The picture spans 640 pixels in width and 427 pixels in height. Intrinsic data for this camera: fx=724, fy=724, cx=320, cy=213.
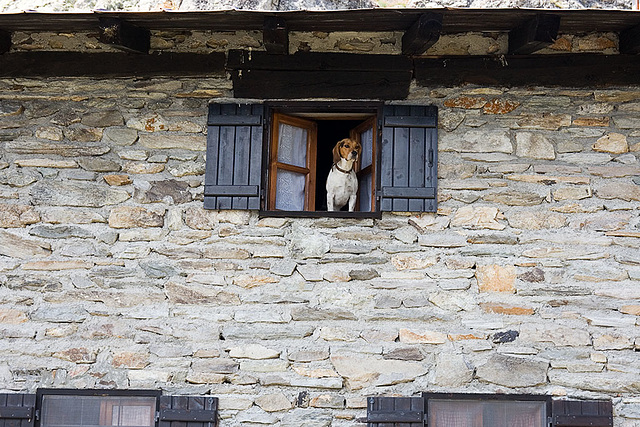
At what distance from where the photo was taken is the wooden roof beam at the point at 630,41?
13.5 feet

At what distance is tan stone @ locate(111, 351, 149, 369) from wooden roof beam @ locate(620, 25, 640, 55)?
3258mm

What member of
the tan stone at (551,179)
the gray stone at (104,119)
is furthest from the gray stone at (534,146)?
the gray stone at (104,119)

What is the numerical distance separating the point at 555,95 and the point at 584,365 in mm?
1562

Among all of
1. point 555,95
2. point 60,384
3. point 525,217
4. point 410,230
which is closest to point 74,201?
point 60,384

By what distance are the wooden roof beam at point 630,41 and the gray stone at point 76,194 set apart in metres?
3.04

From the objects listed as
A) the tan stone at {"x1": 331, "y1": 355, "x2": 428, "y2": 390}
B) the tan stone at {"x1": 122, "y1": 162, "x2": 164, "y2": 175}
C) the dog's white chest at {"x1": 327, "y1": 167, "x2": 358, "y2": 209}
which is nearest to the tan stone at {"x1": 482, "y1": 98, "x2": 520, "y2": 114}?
the dog's white chest at {"x1": 327, "y1": 167, "x2": 358, "y2": 209}

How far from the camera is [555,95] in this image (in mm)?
4277

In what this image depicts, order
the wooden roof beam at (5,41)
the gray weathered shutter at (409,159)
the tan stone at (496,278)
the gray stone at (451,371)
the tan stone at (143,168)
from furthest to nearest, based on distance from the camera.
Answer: the wooden roof beam at (5,41) → the tan stone at (143,168) → the gray weathered shutter at (409,159) → the tan stone at (496,278) → the gray stone at (451,371)

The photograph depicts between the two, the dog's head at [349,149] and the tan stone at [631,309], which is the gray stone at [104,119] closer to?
the dog's head at [349,149]

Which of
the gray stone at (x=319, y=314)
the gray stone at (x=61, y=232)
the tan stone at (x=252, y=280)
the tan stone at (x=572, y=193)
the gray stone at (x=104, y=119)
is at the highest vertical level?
the gray stone at (x=104, y=119)

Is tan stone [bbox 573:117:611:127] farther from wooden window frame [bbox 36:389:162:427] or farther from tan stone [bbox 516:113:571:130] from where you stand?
wooden window frame [bbox 36:389:162:427]

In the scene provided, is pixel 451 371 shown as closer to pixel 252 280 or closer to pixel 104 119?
pixel 252 280

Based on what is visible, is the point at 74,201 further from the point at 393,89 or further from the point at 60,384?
the point at 393,89

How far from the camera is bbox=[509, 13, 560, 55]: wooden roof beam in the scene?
389cm
